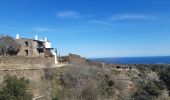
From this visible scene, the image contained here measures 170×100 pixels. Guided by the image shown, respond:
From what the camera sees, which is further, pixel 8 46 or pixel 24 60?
pixel 8 46

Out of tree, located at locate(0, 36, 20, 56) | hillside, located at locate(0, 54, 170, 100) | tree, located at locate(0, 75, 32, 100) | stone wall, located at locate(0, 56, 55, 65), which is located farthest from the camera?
tree, located at locate(0, 36, 20, 56)

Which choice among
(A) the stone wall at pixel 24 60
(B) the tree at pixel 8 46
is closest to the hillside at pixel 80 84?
(A) the stone wall at pixel 24 60

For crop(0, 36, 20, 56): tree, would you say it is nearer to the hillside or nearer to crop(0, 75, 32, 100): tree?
the hillside

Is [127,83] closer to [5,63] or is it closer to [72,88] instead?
[72,88]

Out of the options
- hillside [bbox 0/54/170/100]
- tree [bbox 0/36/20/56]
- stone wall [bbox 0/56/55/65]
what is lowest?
hillside [bbox 0/54/170/100]

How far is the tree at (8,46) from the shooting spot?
40.5 metres

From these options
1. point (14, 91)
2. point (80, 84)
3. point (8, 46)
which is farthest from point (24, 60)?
point (14, 91)

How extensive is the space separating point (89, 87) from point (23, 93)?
11995 mm

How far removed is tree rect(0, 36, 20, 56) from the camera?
4047cm

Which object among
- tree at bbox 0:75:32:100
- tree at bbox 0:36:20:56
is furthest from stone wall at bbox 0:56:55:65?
tree at bbox 0:75:32:100

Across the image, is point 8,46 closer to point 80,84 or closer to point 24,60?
point 24,60

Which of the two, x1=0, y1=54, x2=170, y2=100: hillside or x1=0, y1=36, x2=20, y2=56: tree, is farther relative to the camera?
x1=0, y1=36, x2=20, y2=56: tree

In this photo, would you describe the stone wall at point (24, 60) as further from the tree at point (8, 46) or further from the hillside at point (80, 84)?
the tree at point (8, 46)

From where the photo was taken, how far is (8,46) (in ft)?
134
